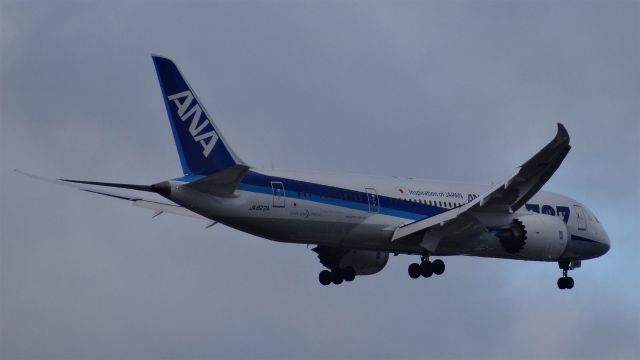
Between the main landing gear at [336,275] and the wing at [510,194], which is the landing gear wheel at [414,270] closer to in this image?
the wing at [510,194]

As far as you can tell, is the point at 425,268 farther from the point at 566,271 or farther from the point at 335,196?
the point at 566,271

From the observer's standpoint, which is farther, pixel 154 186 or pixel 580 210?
pixel 580 210

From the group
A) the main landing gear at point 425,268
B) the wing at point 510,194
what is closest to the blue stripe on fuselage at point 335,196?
the wing at point 510,194

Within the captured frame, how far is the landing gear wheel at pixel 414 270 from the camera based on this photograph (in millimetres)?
51719

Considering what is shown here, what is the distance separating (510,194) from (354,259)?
→ 8314 millimetres

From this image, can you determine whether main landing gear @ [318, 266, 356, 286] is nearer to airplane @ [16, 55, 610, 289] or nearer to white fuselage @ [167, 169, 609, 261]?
airplane @ [16, 55, 610, 289]

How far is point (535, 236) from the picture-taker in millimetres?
51125

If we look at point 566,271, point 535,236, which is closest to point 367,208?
point 535,236

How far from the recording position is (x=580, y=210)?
56.7 m

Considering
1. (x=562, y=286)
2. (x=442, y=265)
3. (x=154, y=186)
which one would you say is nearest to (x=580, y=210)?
(x=562, y=286)

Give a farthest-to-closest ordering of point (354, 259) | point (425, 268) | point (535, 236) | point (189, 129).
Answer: point (354, 259)
point (425, 268)
point (535, 236)
point (189, 129)

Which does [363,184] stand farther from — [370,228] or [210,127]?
[210,127]

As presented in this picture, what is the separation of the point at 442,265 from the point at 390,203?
10.0ft

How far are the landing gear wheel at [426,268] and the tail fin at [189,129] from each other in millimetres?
9254
